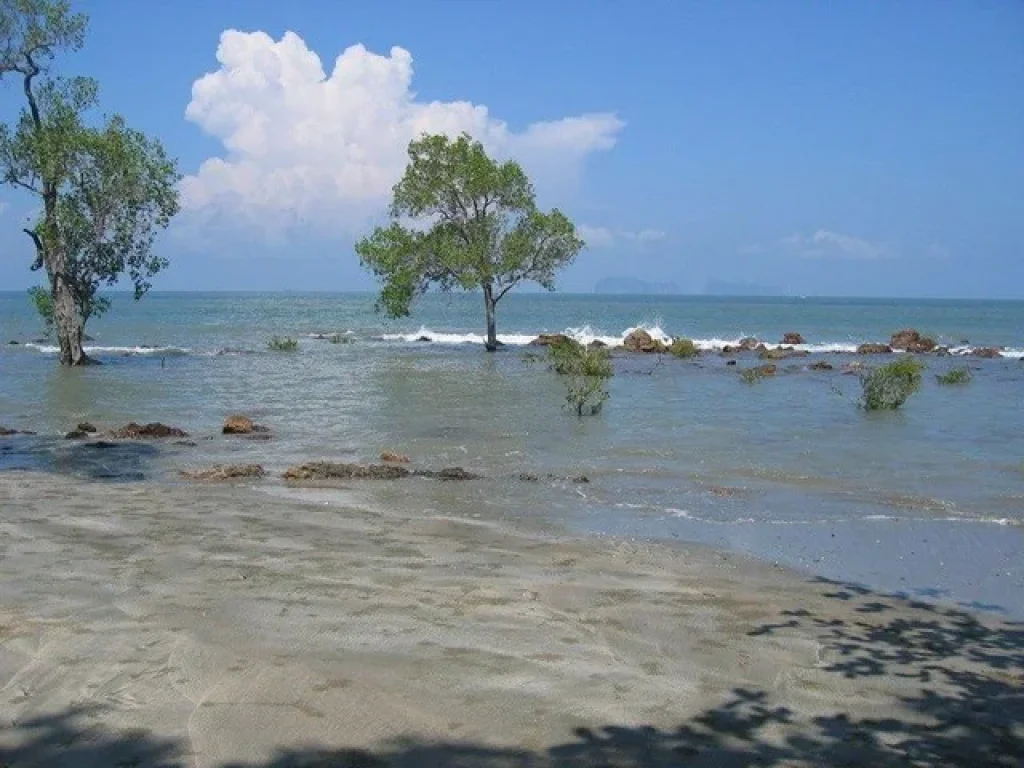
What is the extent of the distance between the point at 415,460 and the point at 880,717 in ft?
37.2

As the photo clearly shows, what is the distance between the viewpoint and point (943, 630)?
7.36 metres

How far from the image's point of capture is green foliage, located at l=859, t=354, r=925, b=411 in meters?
24.2

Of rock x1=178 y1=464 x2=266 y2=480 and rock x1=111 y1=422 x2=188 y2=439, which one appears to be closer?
rock x1=178 y1=464 x2=266 y2=480

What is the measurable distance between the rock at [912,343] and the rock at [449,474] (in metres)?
44.3

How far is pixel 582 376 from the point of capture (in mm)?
30688

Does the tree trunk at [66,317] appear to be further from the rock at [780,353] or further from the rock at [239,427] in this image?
the rock at [780,353]

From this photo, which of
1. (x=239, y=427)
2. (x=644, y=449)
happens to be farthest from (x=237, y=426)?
Answer: (x=644, y=449)

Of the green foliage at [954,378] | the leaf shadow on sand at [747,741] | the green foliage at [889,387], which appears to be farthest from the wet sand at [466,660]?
the green foliage at [954,378]

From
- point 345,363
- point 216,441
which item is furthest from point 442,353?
point 216,441

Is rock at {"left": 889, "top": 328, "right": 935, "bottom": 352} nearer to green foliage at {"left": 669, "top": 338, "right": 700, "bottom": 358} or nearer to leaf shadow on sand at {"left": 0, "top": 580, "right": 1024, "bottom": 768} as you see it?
green foliage at {"left": 669, "top": 338, "right": 700, "bottom": 358}

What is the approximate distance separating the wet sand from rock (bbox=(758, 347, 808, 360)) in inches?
1501

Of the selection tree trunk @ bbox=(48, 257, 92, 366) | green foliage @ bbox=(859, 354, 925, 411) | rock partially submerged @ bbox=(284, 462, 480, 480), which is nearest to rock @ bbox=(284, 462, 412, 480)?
rock partially submerged @ bbox=(284, 462, 480, 480)

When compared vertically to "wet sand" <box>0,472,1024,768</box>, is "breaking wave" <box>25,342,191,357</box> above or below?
above

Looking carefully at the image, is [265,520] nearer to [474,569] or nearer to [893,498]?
[474,569]
